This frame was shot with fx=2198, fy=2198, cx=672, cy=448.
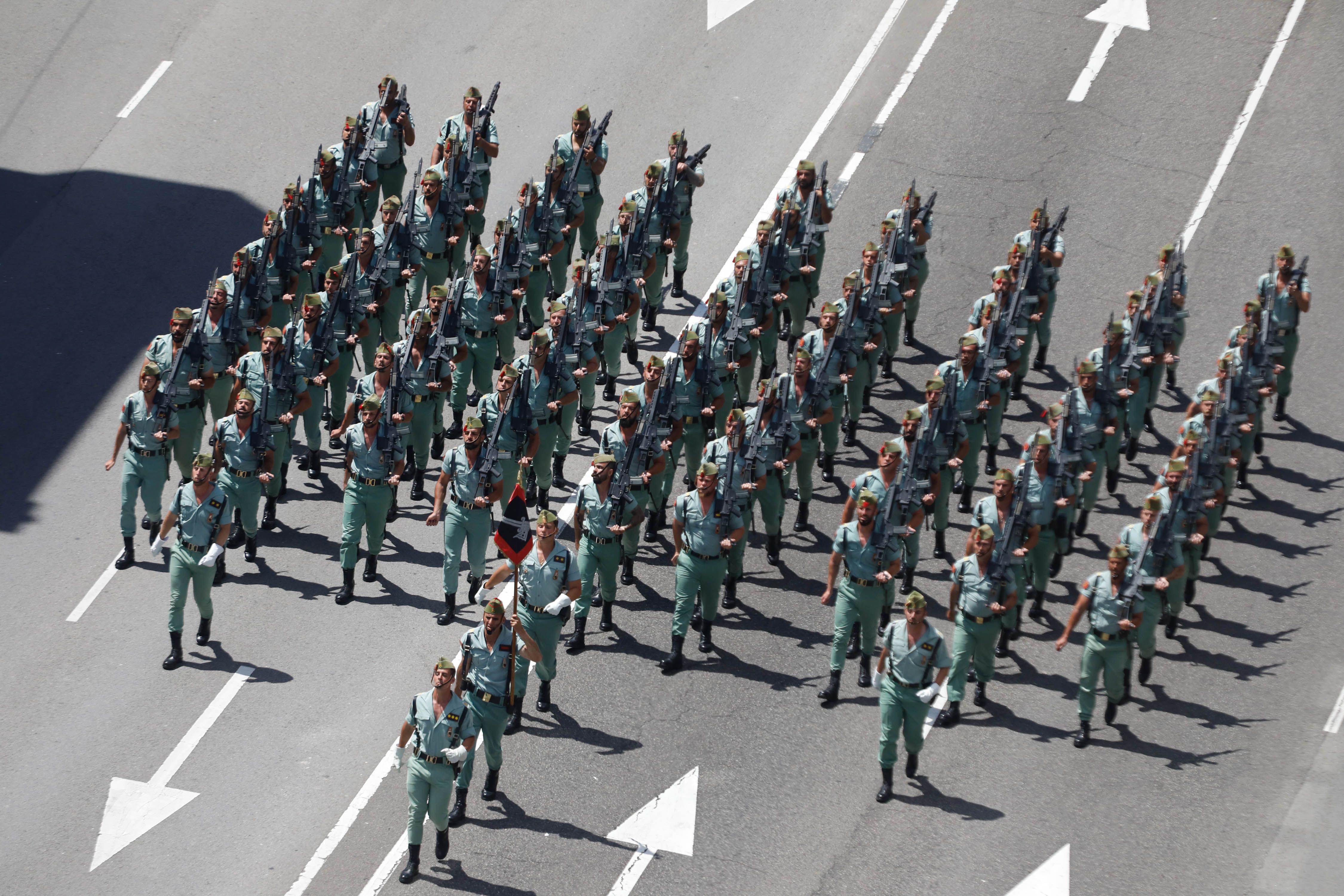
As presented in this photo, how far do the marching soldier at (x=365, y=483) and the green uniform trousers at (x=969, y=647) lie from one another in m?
6.15

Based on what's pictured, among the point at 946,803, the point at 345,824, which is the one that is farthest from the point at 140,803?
the point at 946,803

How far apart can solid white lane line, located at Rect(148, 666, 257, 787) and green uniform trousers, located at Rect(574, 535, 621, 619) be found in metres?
3.43

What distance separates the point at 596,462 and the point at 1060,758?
551 cm

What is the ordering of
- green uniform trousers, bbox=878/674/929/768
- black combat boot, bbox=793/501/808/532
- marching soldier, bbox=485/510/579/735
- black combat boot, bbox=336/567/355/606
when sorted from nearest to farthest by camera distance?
1. green uniform trousers, bbox=878/674/929/768
2. marching soldier, bbox=485/510/579/735
3. black combat boot, bbox=336/567/355/606
4. black combat boot, bbox=793/501/808/532

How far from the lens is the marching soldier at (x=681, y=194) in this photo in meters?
27.2

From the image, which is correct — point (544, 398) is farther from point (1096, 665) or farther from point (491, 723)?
point (1096, 665)

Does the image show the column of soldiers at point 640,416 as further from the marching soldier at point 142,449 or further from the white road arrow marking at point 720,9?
the white road arrow marking at point 720,9

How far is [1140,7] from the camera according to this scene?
32.6 m

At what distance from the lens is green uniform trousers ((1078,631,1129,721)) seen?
21375 millimetres

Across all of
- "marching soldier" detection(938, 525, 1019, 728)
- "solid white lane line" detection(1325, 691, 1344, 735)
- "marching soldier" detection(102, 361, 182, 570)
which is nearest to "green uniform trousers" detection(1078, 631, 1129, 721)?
"marching soldier" detection(938, 525, 1019, 728)

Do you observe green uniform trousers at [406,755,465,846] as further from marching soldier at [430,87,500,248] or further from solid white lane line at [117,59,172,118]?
solid white lane line at [117,59,172,118]

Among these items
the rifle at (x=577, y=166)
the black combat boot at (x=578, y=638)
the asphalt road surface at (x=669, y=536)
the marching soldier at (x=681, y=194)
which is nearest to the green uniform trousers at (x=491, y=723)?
the asphalt road surface at (x=669, y=536)

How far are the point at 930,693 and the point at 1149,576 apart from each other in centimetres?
296

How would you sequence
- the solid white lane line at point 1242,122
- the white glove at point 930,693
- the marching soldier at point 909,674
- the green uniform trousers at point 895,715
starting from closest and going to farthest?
the white glove at point 930,693, the marching soldier at point 909,674, the green uniform trousers at point 895,715, the solid white lane line at point 1242,122
